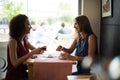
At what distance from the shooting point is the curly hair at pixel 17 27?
2.31 metres

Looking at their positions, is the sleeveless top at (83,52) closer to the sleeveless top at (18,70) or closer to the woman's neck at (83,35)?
the woman's neck at (83,35)

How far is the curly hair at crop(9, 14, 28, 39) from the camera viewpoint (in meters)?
2.31

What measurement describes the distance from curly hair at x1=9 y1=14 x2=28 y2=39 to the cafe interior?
12.7 inches

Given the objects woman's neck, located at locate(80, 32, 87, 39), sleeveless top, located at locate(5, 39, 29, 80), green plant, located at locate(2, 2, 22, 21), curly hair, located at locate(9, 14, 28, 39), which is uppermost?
green plant, located at locate(2, 2, 22, 21)

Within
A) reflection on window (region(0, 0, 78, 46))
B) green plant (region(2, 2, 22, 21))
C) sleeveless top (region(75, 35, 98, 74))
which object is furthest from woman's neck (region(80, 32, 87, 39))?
green plant (region(2, 2, 22, 21))

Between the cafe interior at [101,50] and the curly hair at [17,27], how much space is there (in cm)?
32

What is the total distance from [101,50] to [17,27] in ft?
4.88

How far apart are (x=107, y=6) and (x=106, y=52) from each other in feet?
2.13

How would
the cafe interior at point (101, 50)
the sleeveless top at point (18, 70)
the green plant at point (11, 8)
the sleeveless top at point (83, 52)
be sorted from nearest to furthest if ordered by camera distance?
1. the cafe interior at point (101, 50)
2. the sleeveless top at point (18, 70)
3. the sleeveless top at point (83, 52)
4. the green plant at point (11, 8)

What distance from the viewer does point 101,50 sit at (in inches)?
128

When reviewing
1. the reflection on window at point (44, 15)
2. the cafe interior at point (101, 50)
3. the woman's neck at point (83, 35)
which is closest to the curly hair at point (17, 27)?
the cafe interior at point (101, 50)

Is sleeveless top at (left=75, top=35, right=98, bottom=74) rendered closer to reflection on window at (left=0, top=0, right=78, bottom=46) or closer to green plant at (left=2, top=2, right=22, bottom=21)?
reflection on window at (left=0, top=0, right=78, bottom=46)

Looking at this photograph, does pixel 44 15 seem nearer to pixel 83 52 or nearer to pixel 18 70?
pixel 83 52

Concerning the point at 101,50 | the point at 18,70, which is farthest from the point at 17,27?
the point at 101,50
